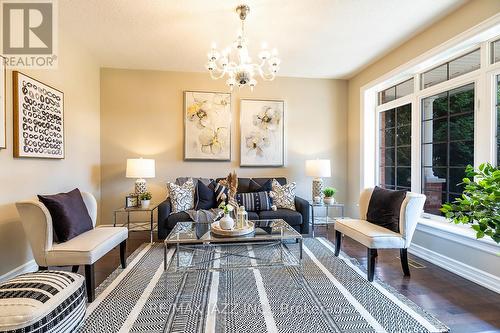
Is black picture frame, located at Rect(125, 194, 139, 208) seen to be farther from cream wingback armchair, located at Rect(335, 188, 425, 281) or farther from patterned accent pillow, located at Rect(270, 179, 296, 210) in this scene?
cream wingback armchair, located at Rect(335, 188, 425, 281)

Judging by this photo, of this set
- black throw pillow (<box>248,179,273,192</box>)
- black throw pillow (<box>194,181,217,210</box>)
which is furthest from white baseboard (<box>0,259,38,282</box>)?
black throw pillow (<box>248,179,273,192</box>)

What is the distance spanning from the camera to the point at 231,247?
3.42m

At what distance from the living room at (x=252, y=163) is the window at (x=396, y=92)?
6 cm

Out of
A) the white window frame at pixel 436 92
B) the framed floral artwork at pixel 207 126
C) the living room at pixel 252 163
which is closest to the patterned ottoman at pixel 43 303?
the living room at pixel 252 163

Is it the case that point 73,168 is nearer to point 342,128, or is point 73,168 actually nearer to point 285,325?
point 285,325

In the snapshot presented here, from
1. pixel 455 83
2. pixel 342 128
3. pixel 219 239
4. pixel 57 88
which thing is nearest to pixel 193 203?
pixel 219 239

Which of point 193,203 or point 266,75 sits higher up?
point 266,75

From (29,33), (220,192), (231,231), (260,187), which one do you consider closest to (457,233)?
(231,231)

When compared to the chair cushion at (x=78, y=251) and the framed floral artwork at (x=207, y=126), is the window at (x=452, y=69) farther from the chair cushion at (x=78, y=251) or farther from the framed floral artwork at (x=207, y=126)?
the chair cushion at (x=78, y=251)

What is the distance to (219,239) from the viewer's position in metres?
2.33

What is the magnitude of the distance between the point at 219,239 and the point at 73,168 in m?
2.44

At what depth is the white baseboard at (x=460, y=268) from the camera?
2289 mm

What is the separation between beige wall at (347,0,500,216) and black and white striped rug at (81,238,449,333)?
2207 mm

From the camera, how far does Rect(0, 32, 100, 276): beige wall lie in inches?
93.8
